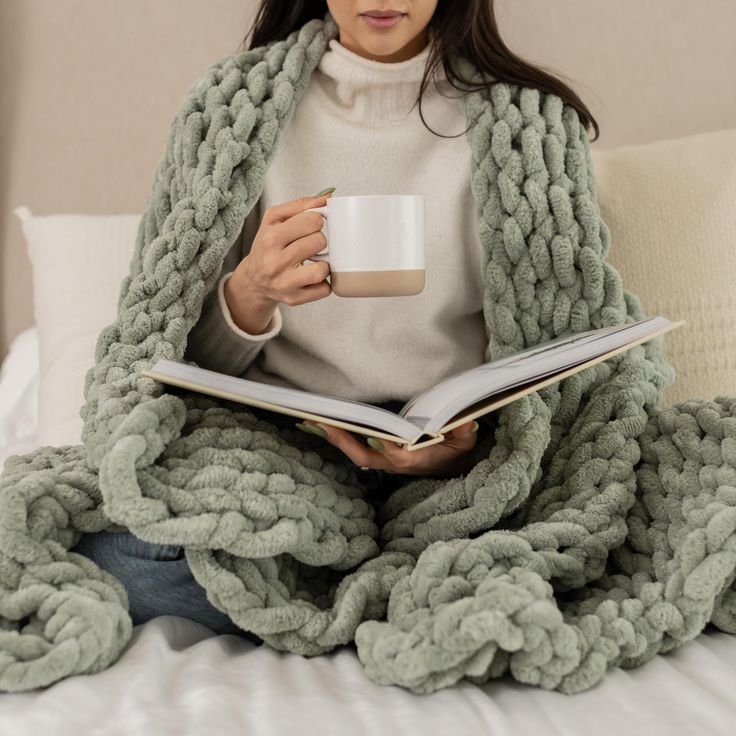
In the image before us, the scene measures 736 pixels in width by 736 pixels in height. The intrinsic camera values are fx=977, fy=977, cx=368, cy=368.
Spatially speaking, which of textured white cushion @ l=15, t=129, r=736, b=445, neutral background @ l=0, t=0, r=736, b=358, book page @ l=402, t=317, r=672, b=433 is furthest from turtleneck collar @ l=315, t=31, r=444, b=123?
neutral background @ l=0, t=0, r=736, b=358

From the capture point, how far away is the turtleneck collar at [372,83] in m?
1.19

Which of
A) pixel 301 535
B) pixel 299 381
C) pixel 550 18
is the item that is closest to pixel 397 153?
pixel 299 381

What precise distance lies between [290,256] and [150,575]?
0.33m

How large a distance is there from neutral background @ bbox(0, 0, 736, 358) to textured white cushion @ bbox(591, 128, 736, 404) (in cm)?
36

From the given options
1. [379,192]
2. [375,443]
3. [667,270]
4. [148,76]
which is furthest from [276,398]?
[148,76]

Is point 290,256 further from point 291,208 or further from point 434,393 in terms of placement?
point 434,393

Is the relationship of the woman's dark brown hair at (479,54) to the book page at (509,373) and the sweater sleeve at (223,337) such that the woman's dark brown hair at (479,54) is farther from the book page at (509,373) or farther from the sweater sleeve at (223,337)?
the book page at (509,373)

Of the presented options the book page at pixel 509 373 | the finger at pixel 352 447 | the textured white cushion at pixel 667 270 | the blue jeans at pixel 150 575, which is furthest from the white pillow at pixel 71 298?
the book page at pixel 509 373

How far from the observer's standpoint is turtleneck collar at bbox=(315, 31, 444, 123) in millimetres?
1194

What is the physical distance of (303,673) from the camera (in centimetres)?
84

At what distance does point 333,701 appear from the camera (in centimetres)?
77

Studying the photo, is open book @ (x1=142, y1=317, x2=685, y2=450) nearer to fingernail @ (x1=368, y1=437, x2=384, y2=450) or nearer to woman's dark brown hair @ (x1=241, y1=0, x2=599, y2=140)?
fingernail @ (x1=368, y1=437, x2=384, y2=450)

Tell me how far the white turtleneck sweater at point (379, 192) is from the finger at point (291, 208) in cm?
24

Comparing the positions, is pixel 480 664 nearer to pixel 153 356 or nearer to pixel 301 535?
pixel 301 535
